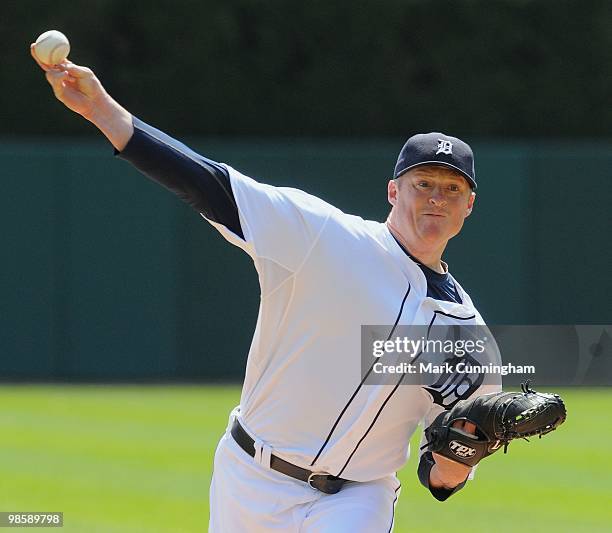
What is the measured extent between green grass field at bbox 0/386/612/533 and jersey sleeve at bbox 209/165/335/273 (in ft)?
12.8

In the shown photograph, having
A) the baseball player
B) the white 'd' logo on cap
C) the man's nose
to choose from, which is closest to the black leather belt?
the baseball player

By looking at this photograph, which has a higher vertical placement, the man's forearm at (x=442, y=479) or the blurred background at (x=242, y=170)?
the blurred background at (x=242, y=170)

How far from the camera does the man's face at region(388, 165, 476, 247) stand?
4117 mm

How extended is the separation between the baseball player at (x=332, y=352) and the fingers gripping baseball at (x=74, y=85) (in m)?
0.47

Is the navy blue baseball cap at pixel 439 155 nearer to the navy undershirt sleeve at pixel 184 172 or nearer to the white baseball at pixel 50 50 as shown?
the navy undershirt sleeve at pixel 184 172

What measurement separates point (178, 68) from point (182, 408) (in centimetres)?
573

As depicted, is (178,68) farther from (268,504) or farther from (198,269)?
(268,504)

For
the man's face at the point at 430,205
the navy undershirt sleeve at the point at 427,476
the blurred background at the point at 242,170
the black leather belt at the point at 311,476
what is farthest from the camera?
the blurred background at the point at 242,170

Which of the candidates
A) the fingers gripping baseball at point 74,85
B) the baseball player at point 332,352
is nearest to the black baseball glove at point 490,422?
the baseball player at point 332,352

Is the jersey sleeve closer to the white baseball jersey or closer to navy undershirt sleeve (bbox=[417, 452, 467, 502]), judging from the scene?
the white baseball jersey

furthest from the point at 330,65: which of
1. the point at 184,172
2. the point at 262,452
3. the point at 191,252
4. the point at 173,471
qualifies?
the point at 184,172

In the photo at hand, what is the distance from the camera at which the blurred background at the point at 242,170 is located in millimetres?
11219

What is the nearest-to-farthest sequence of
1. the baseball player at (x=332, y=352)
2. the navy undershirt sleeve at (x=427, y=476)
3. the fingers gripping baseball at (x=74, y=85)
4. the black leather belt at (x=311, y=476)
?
1. the fingers gripping baseball at (x=74, y=85)
2. the baseball player at (x=332, y=352)
3. the black leather belt at (x=311, y=476)
4. the navy undershirt sleeve at (x=427, y=476)

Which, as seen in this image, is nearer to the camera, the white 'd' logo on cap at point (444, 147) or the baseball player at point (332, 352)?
the baseball player at point (332, 352)
